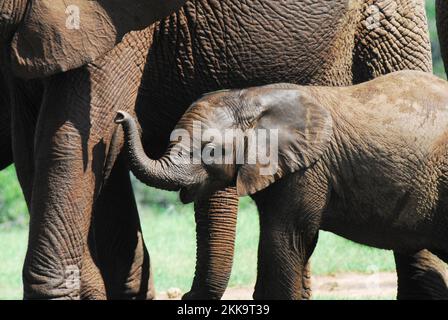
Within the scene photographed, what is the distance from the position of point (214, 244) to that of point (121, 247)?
511mm

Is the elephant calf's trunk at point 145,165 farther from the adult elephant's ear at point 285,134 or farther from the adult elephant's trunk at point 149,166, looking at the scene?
the adult elephant's ear at point 285,134

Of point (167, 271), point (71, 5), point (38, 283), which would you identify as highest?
point (71, 5)

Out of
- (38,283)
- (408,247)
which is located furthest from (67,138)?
(408,247)

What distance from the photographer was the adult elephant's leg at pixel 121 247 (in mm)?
6908

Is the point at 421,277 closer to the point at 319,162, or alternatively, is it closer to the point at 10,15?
the point at 319,162

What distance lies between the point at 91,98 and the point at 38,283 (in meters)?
0.70

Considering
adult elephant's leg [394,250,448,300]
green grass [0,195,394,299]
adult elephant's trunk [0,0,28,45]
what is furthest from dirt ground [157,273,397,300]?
adult elephant's trunk [0,0,28,45]

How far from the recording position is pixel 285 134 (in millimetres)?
5922

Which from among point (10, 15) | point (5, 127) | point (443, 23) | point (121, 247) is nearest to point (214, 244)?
point (121, 247)

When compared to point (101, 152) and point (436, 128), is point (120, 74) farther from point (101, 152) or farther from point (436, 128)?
point (436, 128)

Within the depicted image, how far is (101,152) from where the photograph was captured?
5.89 meters

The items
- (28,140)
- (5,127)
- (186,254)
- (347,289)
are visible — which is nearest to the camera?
(28,140)

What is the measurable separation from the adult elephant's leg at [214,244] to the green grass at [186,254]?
167 cm

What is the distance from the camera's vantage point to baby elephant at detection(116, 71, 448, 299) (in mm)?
5859
